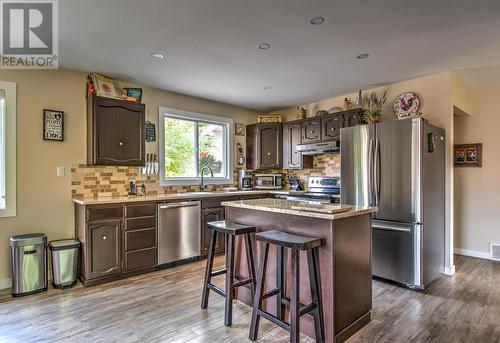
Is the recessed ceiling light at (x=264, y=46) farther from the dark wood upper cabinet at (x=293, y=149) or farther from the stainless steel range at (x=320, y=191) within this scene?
the stainless steel range at (x=320, y=191)

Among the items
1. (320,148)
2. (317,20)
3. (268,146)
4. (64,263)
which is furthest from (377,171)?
(64,263)

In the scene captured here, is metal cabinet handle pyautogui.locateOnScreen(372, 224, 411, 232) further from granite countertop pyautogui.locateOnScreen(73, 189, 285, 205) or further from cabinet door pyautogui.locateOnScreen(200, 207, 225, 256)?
cabinet door pyautogui.locateOnScreen(200, 207, 225, 256)

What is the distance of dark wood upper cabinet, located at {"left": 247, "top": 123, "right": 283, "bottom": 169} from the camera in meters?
5.38

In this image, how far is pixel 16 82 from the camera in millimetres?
3178

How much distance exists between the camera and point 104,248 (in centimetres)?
326

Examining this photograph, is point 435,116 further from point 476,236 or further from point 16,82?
point 16,82

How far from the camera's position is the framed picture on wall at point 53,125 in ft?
10.9

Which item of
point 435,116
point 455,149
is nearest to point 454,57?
point 435,116

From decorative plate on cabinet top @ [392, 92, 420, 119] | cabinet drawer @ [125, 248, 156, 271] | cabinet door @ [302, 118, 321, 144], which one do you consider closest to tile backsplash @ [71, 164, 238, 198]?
cabinet drawer @ [125, 248, 156, 271]

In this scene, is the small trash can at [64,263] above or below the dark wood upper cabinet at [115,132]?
below

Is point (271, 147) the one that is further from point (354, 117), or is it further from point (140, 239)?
point (140, 239)

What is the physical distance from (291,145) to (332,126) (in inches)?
36.3

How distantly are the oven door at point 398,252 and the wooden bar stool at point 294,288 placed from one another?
5.28ft

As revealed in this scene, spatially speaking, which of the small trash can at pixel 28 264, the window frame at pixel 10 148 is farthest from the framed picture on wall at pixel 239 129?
the small trash can at pixel 28 264
